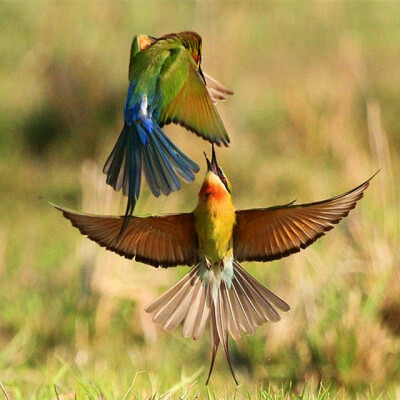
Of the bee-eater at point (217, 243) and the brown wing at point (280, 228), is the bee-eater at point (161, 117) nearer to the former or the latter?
the bee-eater at point (217, 243)

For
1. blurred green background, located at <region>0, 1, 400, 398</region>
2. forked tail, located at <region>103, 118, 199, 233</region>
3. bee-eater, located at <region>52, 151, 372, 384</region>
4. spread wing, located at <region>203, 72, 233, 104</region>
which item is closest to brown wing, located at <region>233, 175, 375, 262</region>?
bee-eater, located at <region>52, 151, 372, 384</region>

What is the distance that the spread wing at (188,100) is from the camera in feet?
10.9

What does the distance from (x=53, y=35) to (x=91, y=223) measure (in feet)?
23.6

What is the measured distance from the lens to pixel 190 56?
11.5 feet

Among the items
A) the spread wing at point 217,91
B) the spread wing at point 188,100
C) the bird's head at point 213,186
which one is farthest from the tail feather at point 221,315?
the spread wing at point 217,91

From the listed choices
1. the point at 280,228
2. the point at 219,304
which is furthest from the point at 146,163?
the point at 219,304

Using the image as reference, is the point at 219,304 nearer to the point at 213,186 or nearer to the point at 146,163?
the point at 213,186

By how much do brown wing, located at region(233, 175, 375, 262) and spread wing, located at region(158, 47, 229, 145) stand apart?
267mm

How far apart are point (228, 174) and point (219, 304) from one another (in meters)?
4.56

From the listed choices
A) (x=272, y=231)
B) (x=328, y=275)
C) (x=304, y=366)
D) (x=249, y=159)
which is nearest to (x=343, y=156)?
(x=249, y=159)

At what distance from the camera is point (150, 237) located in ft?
11.5

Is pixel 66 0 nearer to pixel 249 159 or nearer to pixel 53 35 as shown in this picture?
pixel 53 35

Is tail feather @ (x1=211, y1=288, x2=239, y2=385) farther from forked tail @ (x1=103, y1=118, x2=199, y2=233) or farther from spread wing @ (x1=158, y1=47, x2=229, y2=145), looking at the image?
spread wing @ (x1=158, y1=47, x2=229, y2=145)

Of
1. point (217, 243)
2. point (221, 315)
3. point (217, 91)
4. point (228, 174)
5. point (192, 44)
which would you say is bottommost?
point (221, 315)
